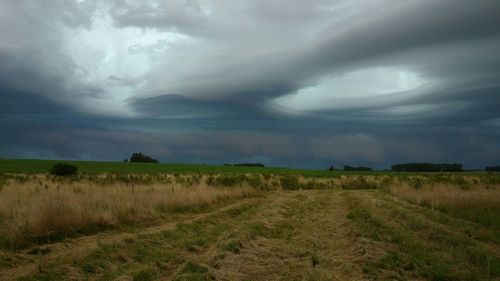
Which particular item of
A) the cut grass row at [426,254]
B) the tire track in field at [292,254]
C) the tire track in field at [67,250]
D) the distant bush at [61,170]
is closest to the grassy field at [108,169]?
the distant bush at [61,170]

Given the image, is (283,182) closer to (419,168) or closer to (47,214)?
(47,214)

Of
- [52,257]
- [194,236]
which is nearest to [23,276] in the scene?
[52,257]

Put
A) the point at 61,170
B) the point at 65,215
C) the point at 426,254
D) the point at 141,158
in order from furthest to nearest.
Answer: the point at 141,158
the point at 61,170
the point at 65,215
the point at 426,254

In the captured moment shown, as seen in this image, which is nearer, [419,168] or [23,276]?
[23,276]

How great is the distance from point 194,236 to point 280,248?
3.00 m

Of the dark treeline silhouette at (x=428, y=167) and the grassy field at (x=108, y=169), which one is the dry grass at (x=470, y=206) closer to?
the grassy field at (x=108, y=169)

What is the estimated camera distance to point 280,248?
1152 cm

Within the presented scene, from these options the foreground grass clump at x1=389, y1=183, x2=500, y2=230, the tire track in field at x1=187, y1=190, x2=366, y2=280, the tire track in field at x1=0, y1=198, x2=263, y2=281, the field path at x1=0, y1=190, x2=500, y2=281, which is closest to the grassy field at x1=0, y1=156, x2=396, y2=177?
the foreground grass clump at x1=389, y1=183, x2=500, y2=230

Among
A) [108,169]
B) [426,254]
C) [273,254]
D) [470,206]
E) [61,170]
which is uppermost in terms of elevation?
[108,169]

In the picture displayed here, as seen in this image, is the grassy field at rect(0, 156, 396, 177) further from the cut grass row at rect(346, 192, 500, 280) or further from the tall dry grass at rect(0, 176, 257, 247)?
the cut grass row at rect(346, 192, 500, 280)

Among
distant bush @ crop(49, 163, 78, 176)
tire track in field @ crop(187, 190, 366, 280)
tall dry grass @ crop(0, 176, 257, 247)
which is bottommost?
tire track in field @ crop(187, 190, 366, 280)

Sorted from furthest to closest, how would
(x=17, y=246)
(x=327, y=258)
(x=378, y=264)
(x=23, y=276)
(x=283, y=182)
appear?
1. (x=283, y=182)
2. (x=17, y=246)
3. (x=327, y=258)
4. (x=378, y=264)
5. (x=23, y=276)

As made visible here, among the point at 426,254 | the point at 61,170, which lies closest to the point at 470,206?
the point at 426,254

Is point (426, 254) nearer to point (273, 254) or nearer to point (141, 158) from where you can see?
point (273, 254)
